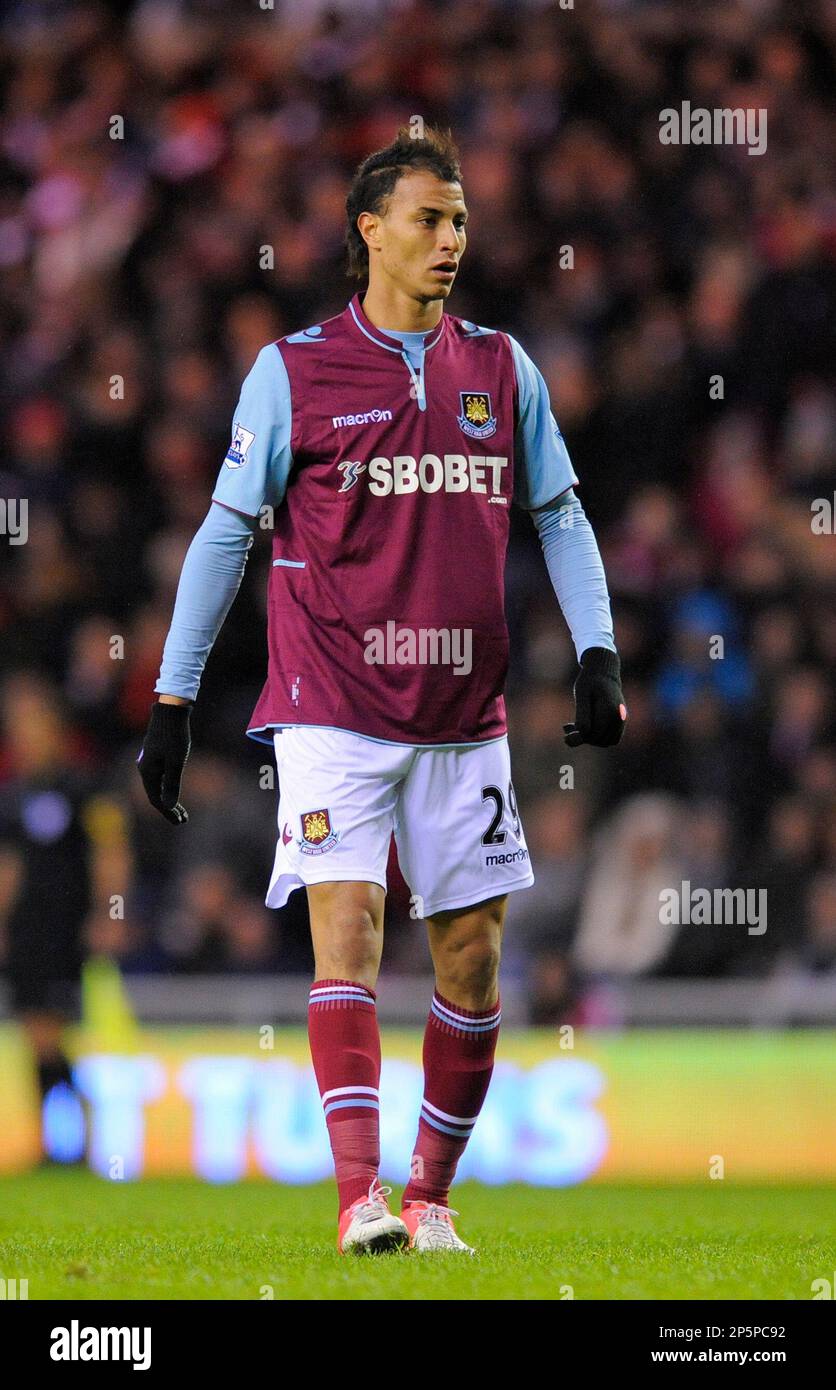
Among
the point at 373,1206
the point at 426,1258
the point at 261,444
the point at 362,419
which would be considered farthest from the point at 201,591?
the point at 426,1258

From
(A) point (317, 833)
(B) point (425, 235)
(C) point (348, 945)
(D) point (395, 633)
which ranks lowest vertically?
(C) point (348, 945)

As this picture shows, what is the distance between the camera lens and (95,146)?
10445 millimetres

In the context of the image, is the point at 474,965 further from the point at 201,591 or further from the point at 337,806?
the point at 201,591

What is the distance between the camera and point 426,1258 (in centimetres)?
364

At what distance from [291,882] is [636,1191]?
125 inches

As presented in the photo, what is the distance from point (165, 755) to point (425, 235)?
114 cm

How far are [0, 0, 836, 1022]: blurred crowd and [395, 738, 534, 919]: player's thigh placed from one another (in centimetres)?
305

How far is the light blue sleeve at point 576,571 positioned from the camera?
4.26 metres

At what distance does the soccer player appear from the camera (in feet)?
13.1

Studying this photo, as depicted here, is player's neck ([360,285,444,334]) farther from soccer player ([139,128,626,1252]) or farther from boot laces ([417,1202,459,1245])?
boot laces ([417,1202,459,1245])

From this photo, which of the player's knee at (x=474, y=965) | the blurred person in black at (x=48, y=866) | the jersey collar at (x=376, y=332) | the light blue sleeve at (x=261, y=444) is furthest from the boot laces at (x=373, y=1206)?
the blurred person in black at (x=48, y=866)
